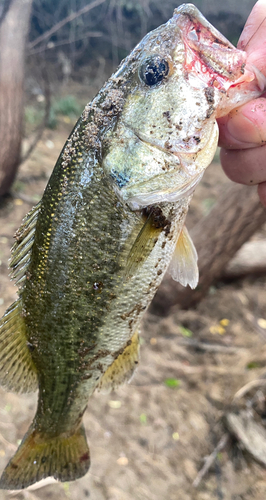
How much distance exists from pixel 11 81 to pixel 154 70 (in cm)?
477

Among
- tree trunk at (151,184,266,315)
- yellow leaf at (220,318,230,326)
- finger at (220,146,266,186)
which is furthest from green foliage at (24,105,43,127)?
finger at (220,146,266,186)

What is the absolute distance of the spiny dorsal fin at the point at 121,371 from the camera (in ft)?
5.83

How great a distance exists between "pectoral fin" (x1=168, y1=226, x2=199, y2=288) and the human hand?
43cm

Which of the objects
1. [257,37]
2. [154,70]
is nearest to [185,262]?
[154,70]

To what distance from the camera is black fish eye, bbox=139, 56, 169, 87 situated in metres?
1.30

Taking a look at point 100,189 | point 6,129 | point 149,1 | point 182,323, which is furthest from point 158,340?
point 149,1

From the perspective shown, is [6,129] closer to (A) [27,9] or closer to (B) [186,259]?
(A) [27,9]

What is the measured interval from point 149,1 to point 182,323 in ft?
38.7

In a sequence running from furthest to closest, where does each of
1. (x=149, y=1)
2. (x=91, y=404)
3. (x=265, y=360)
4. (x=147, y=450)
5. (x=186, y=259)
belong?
1. (x=149, y=1)
2. (x=265, y=360)
3. (x=91, y=404)
4. (x=147, y=450)
5. (x=186, y=259)

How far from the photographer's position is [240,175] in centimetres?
167

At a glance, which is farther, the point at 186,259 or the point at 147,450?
the point at 147,450

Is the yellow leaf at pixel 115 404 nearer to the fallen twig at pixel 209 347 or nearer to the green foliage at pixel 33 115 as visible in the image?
the fallen twig at pixel 209 347

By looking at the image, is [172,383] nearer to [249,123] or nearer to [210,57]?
[249,123]

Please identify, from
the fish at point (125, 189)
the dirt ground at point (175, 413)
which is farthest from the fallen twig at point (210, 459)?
the fish at point (125, 189)
